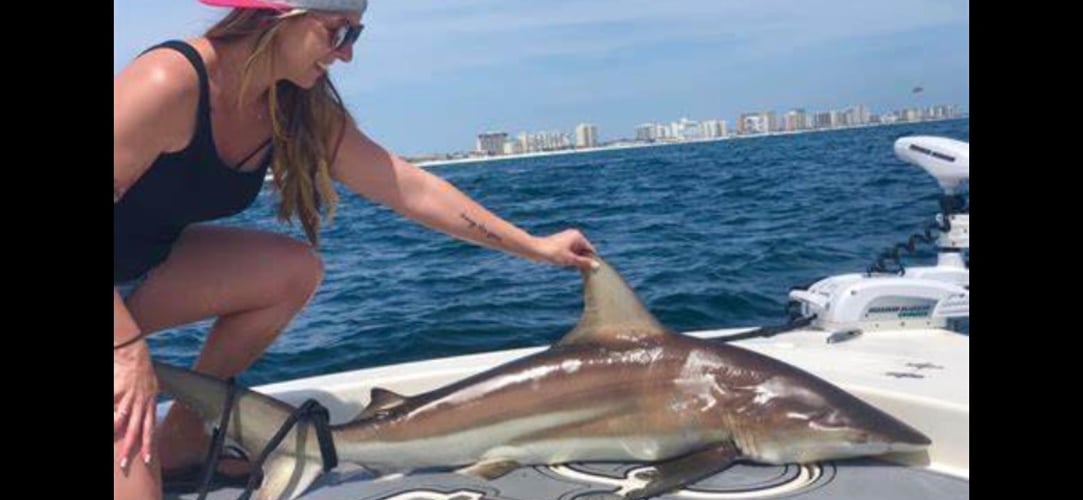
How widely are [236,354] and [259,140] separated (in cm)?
66

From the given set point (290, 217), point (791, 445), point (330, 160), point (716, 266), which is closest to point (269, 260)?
point (290, 217)

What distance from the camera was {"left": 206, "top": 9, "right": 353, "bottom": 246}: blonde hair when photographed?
2.51m

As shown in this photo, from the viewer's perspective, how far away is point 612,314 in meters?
2.87

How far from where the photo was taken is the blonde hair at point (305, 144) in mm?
2512

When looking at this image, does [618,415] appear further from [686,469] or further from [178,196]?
A: [178,196]

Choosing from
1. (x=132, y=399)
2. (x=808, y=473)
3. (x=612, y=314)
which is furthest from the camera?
(x=612, y=314)

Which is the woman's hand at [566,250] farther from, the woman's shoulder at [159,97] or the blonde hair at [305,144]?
the woman's shoulder at [159,97]

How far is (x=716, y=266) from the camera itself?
9383 mm

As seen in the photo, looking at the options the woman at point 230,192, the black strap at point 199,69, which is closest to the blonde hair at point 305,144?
the woman at point 230,192

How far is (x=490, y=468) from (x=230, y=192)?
3.29ft

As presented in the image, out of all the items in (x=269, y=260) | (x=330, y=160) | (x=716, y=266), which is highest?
(x=330, y=160)

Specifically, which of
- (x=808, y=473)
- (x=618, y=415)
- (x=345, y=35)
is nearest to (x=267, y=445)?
(x=618, y=415)
